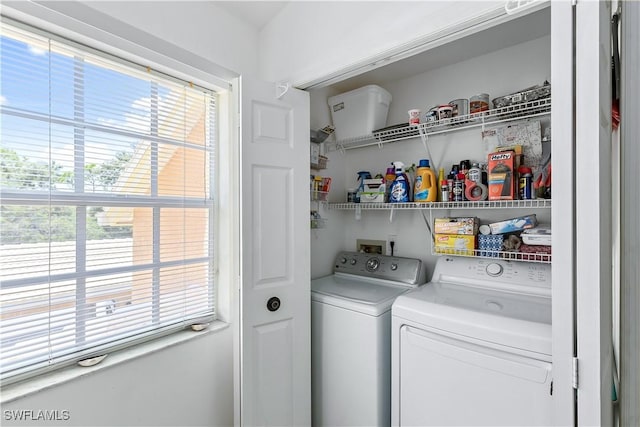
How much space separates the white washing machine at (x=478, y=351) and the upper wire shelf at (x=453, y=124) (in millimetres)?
780

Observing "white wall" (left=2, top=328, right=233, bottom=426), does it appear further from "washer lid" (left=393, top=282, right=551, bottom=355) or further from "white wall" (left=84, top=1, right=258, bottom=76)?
"white wall" (left=84, top=1, right=258, bottom=76)

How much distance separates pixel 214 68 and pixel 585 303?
1.77 m

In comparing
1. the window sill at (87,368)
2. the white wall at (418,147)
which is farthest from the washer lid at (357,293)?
the window sill at (87,368)

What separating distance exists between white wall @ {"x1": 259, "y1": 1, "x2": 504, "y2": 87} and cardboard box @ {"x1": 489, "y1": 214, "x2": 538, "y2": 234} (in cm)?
101

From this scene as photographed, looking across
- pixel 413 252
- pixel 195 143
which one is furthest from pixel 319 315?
pixel 195 143

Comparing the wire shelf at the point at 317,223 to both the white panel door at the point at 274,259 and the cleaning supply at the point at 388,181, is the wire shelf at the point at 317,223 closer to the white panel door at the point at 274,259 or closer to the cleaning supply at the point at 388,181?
the white panel door at the point at 274,259

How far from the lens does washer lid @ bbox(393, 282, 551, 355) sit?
1118 millimetres

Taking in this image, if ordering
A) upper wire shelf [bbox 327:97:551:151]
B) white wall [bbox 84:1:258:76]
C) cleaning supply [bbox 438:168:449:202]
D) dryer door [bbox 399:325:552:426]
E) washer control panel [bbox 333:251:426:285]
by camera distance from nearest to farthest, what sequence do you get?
dryer door [bbox 399:325:552:426], white wall [bbox 84:1:258:76], upper wire shelf [bbox 327:97:551:151], cleaning supply [bbox 438:168:449:202], washer control panel [bbox 333:251:426:285]

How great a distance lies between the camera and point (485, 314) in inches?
49.2

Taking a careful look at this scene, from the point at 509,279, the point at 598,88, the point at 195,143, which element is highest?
the point at 195,143

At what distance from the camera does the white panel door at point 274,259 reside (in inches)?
59.1

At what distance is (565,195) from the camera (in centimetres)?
67

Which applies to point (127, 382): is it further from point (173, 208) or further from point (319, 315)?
point (319, 315)

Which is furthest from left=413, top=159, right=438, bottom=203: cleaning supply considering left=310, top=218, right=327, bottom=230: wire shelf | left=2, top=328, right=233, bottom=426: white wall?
left=2, top=328, right=233, bottom=426: white wall
